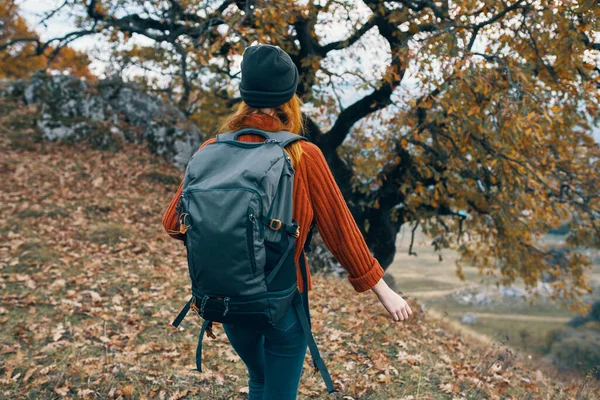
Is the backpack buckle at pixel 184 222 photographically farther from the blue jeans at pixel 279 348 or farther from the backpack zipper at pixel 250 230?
the blue jeans at pixel 279 348

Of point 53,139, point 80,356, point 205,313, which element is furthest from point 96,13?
point 205,313

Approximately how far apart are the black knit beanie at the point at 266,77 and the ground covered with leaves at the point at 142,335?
9.12 ft

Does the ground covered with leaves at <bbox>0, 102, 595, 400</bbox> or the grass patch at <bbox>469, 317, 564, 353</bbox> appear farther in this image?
the grass patch at <bbox>469, 317, 564, 353</bbox>

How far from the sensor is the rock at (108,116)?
1385 centimetres

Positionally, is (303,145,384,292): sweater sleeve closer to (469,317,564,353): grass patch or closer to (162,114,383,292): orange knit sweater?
(162,114,383,292): orange knit sweater

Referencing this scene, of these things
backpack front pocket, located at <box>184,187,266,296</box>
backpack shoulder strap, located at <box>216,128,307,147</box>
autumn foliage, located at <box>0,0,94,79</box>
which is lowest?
backpack front pocket, located at <box>184,187,266,296</box>

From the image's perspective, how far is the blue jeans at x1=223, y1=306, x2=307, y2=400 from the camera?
68.6 inches

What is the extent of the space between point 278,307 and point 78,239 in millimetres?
7699

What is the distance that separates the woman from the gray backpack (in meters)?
0.08

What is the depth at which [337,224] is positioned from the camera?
5.66ft

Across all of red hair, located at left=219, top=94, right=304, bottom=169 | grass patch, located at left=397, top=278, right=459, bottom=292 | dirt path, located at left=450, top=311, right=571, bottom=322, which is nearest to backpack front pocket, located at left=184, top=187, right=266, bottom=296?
red hair, located at left=219, top=94, right=304, bottom=169

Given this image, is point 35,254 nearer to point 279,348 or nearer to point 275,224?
point 279,348

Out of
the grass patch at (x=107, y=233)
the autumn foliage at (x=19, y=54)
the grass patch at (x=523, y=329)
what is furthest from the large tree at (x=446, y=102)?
the grass patch at (x=523, y=329)

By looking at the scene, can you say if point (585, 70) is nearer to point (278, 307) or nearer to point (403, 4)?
point (403, 4)
